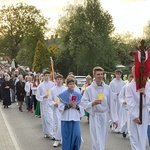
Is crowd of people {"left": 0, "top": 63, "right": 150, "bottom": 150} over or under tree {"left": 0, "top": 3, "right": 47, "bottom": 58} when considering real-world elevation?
under

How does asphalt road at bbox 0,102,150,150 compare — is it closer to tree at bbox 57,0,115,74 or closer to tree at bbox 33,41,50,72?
tree at bbox 33,41,50,72

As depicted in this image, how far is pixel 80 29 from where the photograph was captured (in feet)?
191

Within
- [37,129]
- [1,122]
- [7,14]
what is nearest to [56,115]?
[37,129]

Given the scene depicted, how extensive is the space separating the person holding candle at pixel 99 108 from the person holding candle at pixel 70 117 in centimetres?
95

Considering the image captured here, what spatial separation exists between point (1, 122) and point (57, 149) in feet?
20.1

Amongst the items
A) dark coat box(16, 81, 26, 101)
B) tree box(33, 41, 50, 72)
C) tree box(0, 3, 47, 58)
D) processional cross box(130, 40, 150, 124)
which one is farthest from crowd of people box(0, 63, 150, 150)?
tree box(0, 3, 47, 58)

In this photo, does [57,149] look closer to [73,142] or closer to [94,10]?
[73,142]

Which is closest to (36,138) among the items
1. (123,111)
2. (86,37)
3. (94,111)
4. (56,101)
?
(56,101)

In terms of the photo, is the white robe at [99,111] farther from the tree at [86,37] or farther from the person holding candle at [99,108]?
the tree at [86,37]

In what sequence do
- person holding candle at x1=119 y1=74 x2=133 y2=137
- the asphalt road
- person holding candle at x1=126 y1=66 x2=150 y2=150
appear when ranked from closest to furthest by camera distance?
person holding candle at x1=126 y1=66 x2=150 y2=150 → the asphalt road → person holding candle at x1=119 y1=74 x2=133 y2=137

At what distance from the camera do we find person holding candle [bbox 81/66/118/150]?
7.93 m

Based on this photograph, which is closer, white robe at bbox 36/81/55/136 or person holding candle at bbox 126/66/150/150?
person holding candle at bbox 126/66/150/150

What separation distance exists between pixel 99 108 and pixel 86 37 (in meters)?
50.7

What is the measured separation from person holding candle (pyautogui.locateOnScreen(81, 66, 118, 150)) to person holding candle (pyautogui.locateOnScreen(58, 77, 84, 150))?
0.95 metres
